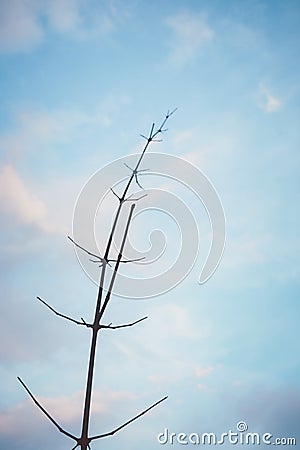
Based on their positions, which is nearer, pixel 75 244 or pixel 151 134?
pixel 75 244

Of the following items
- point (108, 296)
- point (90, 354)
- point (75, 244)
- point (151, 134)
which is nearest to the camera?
point (90, 354)

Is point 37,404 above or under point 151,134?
under

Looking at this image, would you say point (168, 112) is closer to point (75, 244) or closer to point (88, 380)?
point (75, 244)

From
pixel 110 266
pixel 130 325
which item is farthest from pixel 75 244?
pixel 130 325

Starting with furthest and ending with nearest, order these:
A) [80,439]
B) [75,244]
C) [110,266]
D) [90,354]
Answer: [75,244] → [110,266] → [90,354] → [80,439]

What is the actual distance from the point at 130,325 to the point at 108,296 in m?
0.23

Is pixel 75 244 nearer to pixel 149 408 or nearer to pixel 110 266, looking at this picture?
Answer: pixel 110 266

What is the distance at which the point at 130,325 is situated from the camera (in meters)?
1.59

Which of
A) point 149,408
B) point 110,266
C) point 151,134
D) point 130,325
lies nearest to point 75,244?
point 110,266

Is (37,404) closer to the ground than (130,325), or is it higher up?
closer to the ground

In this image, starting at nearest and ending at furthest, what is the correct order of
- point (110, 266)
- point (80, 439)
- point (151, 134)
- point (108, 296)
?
point (80, 439) < point (108, 296) < point (110, 266) < point (151, 134)

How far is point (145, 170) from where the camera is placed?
1940 mm

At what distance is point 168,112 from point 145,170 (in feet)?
1.26

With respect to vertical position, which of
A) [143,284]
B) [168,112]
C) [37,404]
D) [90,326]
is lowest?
[37,404]
